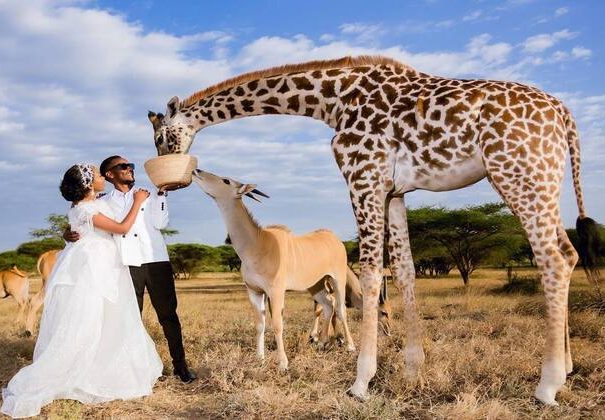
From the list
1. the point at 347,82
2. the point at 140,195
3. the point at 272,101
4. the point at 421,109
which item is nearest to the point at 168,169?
the point at 140,195

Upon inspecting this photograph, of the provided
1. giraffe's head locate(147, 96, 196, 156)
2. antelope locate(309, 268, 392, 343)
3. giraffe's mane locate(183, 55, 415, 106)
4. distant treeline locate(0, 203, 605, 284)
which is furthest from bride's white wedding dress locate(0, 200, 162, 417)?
distant treeline locate(0, 203, 605, 284)

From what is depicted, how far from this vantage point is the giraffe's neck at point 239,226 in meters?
7.95

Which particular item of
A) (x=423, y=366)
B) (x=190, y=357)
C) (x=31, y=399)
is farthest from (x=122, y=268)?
(x=423, y=366)

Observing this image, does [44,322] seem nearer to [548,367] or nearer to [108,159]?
[108,159]

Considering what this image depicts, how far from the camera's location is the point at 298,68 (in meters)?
6.82

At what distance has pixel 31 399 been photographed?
5.64m

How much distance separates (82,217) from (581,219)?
4950 millimetres

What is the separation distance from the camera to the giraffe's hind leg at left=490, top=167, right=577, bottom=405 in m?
5.33

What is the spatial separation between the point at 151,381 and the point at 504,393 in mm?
3467

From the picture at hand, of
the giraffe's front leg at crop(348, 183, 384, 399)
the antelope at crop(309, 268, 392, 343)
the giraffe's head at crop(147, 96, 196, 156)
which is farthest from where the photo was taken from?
the antelope at crop(309, 268, 392, 343)

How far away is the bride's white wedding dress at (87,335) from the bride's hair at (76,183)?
0.44 ft

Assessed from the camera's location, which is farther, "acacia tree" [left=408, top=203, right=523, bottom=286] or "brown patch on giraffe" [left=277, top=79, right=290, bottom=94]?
"acacia tree" [left=408, top=203, right=523, bottom=286]

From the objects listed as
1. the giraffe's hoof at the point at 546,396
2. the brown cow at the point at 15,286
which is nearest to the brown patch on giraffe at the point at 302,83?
the giraffe's hoof at the point at 546,396

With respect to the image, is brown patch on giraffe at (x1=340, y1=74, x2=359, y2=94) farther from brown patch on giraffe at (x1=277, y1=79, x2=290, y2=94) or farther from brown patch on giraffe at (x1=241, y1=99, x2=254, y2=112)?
brown patch on giraffe at (x1=241, y1=99, x2=254, y2=112)
